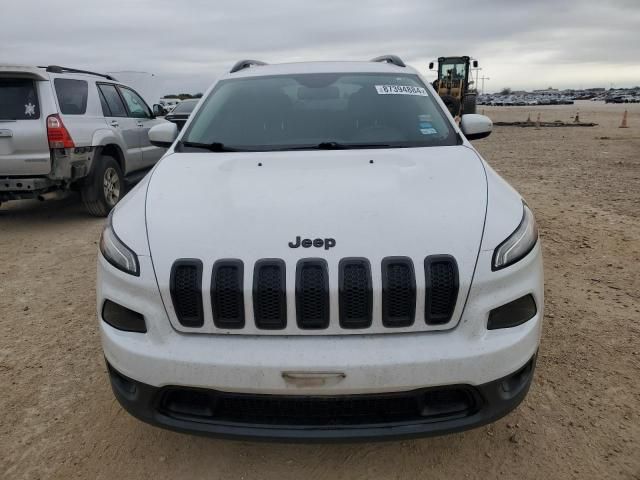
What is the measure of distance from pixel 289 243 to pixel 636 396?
2080 millimetres

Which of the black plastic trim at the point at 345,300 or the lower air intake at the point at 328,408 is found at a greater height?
the black plastic trim at the point at 345,300

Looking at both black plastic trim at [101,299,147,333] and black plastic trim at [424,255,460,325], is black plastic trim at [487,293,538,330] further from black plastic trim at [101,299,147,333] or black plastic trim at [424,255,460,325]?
black plastic trim at [101,299,147,333]

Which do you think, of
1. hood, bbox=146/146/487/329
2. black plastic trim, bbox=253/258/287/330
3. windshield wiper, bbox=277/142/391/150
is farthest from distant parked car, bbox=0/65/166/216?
black plastic trim, bbox=253/258/287/330

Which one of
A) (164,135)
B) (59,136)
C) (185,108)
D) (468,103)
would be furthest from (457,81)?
(164,135)

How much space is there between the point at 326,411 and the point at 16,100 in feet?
18.5

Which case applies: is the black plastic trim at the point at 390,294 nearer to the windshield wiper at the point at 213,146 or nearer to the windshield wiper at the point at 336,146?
the windshield wiper at the point at 336,146

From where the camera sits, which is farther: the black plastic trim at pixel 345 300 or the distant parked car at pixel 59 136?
the distant parked car at pixel 59 136

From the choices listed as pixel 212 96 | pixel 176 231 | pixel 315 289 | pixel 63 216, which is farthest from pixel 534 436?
pixel 63 216

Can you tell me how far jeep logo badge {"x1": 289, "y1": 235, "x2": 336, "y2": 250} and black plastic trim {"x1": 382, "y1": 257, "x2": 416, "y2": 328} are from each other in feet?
0.69

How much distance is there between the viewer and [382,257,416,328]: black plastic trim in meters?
1.89

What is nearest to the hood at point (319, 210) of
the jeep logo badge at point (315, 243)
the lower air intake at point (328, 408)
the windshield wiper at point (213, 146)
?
the jeep logo badge at point (315, 243)

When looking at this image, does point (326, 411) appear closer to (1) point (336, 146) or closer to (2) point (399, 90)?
(1) point (336, 146)

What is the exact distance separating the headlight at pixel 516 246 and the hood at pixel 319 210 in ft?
0.32

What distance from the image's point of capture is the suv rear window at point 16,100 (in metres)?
5.85
